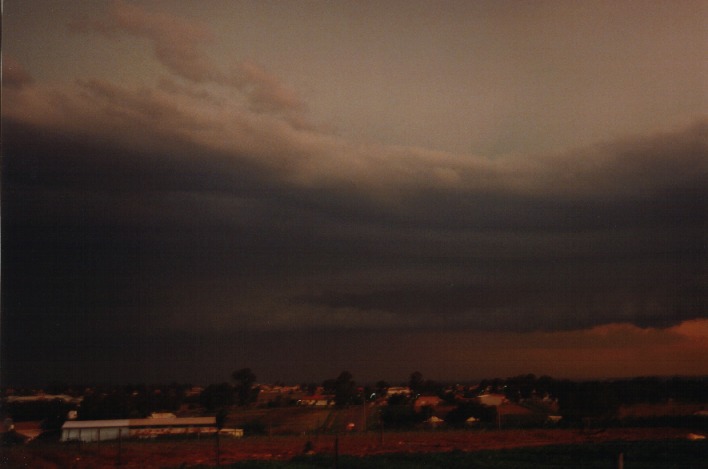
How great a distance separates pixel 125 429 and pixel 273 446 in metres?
1.24

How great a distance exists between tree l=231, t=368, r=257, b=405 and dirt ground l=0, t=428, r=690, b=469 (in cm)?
36

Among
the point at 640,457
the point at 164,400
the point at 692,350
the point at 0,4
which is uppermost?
the point at 0,4

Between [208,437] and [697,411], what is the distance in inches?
171

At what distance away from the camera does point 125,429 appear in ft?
19.5

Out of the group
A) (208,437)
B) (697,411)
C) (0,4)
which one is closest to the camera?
(0,4)

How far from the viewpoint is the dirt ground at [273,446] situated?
18.7 ft

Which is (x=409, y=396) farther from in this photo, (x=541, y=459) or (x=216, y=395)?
(x=216, y=395)

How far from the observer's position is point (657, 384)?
632 centimetres

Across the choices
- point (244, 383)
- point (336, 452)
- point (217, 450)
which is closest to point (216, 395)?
point (244, 383)

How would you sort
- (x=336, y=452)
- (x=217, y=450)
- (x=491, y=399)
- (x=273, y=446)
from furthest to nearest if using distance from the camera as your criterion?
(x=491, y=399)
(x=273, y=446)
(x=217, y=450)
(x=336, y=452)

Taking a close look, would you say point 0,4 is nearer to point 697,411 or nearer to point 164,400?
point 164,400

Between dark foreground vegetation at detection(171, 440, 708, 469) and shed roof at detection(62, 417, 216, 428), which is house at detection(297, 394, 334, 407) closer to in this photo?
dark foreground vegetation at detection(171, 440, 708, 469)

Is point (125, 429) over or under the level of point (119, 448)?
over

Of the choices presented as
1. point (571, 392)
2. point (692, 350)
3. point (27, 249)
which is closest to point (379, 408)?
point (571, 392)
